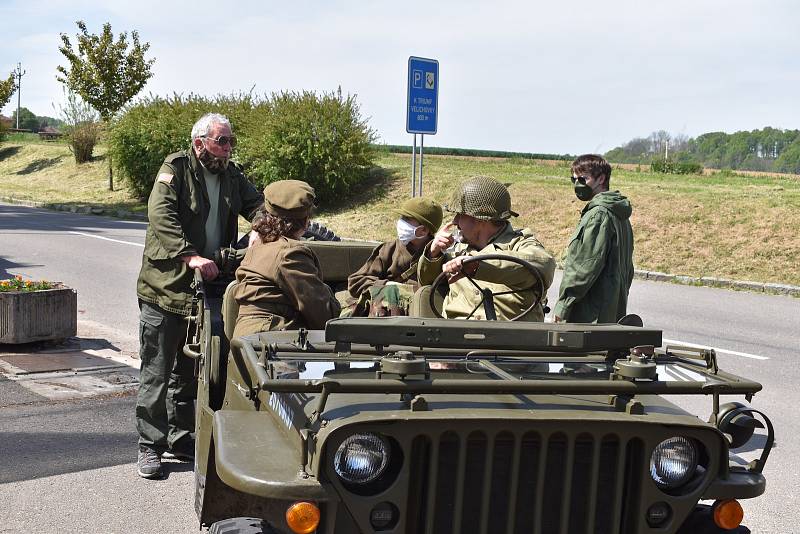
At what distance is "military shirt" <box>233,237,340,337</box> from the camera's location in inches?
178

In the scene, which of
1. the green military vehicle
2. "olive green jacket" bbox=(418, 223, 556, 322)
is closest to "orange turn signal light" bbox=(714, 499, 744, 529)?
the green military vehicle

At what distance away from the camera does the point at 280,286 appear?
4.54 meters

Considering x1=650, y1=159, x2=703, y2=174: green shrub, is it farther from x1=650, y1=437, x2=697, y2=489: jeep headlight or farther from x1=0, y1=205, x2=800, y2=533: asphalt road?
x1=650, y1=437, x2=697, y2=489: jeep headlight

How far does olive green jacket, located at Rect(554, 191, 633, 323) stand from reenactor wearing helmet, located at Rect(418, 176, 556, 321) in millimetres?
823

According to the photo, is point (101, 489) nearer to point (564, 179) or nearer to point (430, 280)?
point (430, 280)

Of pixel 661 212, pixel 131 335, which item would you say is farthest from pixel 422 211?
pixel 661 212

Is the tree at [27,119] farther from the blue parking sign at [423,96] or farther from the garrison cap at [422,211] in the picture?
the garrison cap at [422,211]

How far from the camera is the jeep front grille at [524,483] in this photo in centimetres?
281

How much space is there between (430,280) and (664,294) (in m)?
10.3

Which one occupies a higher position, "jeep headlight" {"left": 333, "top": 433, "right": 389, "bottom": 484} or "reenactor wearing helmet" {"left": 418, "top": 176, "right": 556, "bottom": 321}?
"reenactor wearing helmet" {"left": 418, "top": 176, "right": 556, "bottom": 321}

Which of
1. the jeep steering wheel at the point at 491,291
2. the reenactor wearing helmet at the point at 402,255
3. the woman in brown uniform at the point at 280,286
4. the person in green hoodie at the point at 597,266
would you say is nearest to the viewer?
the jeep steering wheel at the point at 491,291

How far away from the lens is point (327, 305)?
180 inches

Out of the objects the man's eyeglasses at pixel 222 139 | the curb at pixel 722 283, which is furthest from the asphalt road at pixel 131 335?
the man's eyeglasses at pixel 222 139

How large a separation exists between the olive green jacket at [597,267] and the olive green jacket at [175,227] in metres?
2.14
